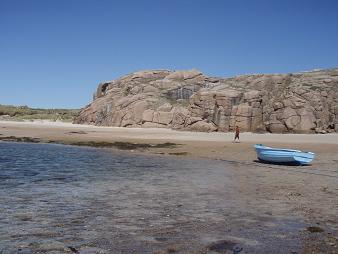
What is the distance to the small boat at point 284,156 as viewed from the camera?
25.7 m

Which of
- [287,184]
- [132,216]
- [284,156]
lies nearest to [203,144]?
[284,156]

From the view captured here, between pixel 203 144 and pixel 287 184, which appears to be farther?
pixel 203 144

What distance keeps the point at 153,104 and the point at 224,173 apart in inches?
1601

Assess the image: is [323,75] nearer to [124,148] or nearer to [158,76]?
[158,76]

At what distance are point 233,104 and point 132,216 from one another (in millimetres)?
45524

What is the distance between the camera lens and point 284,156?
26.4 meters

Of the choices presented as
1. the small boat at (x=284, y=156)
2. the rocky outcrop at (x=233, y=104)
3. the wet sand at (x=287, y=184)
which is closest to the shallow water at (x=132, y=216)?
the wet sand at (x=287, y=184)

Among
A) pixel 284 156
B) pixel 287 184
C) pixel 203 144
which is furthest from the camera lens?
pixel 203 144

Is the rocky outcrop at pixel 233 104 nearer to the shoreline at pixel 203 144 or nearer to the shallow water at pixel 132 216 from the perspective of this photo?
the shoreline at pixel 203 144

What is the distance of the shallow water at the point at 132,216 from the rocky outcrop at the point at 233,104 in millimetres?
32439

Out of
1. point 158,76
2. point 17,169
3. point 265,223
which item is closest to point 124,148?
point 17,169

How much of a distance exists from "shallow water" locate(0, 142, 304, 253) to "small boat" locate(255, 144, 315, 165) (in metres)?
5.79

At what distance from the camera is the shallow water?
9062 mm

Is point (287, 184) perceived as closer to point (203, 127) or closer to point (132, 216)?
point (132, 216)
